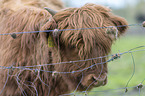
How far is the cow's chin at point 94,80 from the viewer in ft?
10.4

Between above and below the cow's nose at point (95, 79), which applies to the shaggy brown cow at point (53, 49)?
above

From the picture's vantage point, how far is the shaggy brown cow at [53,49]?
3.21 m

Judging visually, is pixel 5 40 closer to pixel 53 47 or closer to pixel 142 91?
pixel 53 47

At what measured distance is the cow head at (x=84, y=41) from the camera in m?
3.18

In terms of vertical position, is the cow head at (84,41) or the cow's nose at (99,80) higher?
the cow head at (84,41)

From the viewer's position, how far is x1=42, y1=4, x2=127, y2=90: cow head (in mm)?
3184

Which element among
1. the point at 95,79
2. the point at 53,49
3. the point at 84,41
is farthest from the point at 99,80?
the point at 53,49

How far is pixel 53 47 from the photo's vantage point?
11.5ft

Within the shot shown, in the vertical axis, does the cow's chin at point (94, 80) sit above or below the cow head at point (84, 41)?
below

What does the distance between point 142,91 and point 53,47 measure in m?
4.20

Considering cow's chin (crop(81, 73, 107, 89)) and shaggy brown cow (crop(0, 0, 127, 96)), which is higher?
shaggy brown cow (crop(0, 0, 127, 96))

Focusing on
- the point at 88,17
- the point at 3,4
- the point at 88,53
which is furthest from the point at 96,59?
the point at 3,4

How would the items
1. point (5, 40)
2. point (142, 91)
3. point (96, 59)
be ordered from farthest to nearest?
point (142, 91), point (5, 40), point (96, 59)

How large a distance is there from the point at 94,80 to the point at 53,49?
2.79ft
